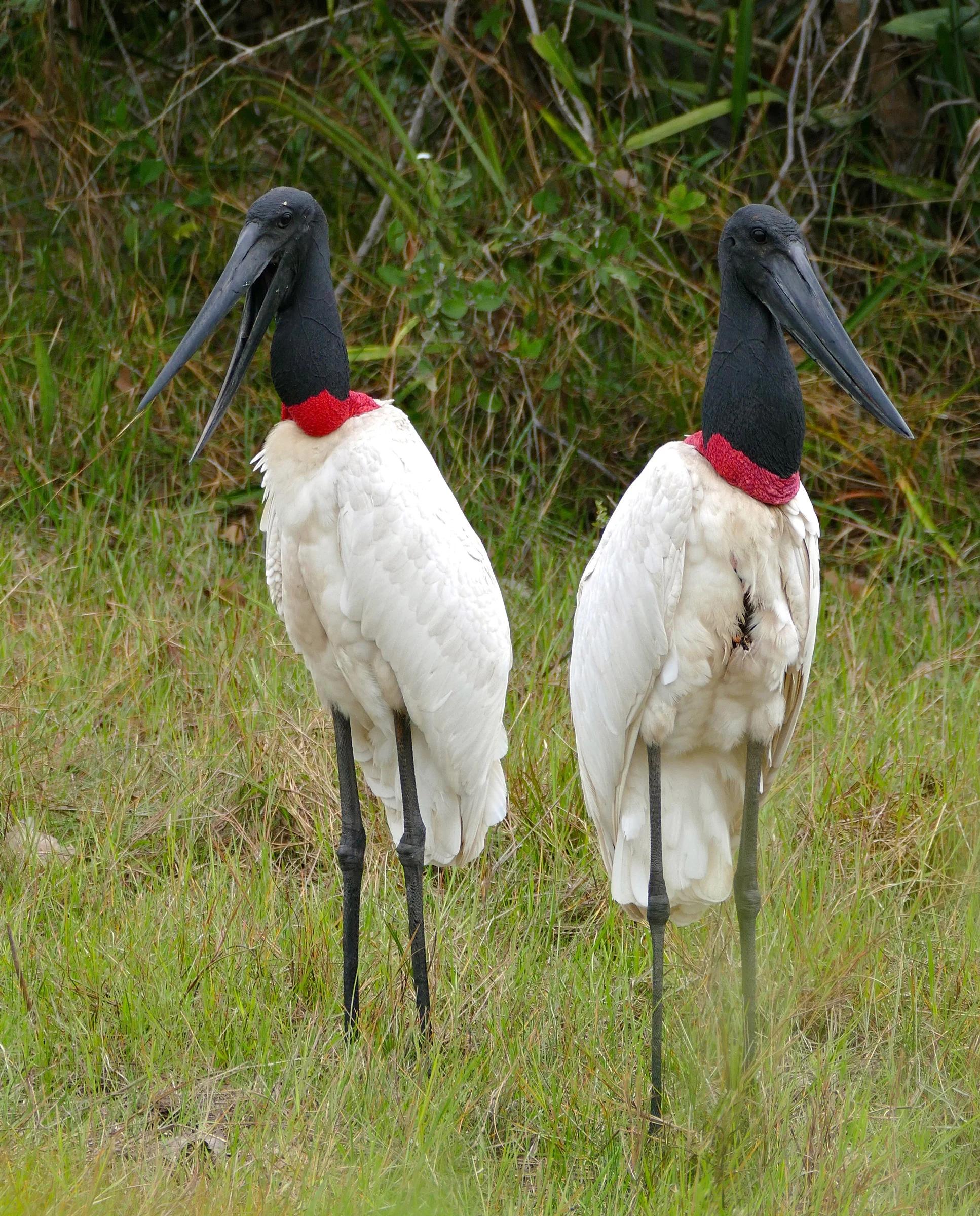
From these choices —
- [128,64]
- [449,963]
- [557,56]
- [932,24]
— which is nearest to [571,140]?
[557,56]

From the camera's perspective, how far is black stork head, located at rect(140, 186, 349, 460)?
9.31ft

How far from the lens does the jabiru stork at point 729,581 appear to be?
102 inches

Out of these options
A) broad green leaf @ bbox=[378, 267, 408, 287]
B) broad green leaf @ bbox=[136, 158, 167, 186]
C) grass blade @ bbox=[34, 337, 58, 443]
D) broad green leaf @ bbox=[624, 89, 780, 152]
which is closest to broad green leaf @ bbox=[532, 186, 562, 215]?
broad green leaf @ bbox=[624, 89, 780, 152]

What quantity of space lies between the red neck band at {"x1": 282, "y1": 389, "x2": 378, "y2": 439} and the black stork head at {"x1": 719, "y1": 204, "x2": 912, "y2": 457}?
2.22 ft

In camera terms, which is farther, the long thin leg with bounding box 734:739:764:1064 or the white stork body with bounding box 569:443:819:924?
the long thin leg with bounding box 734:739:764:1064

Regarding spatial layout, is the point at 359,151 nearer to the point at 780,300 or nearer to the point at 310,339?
the point at 310,339

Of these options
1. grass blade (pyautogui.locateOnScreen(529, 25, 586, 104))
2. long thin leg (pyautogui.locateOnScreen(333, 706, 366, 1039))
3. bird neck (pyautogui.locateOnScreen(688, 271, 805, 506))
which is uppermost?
grass blade (pyautogui.locateOnScreen(529, 25, 586, 104))

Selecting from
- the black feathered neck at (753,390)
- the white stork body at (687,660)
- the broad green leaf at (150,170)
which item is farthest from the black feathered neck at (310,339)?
the broad green leaf at (150,170)

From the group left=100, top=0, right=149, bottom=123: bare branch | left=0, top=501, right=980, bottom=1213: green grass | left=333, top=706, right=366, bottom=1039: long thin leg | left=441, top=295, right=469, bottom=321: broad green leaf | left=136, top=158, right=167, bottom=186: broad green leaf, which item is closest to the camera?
left=0, top=501, right=980, bottom=1213: green grass

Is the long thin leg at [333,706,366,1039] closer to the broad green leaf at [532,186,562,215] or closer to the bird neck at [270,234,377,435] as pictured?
the bird neck at [270,234,377,435]

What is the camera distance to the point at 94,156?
17.9ft

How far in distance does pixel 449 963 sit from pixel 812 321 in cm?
141

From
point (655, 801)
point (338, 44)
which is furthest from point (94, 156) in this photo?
point (655, 801)

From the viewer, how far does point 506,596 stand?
4.56m
